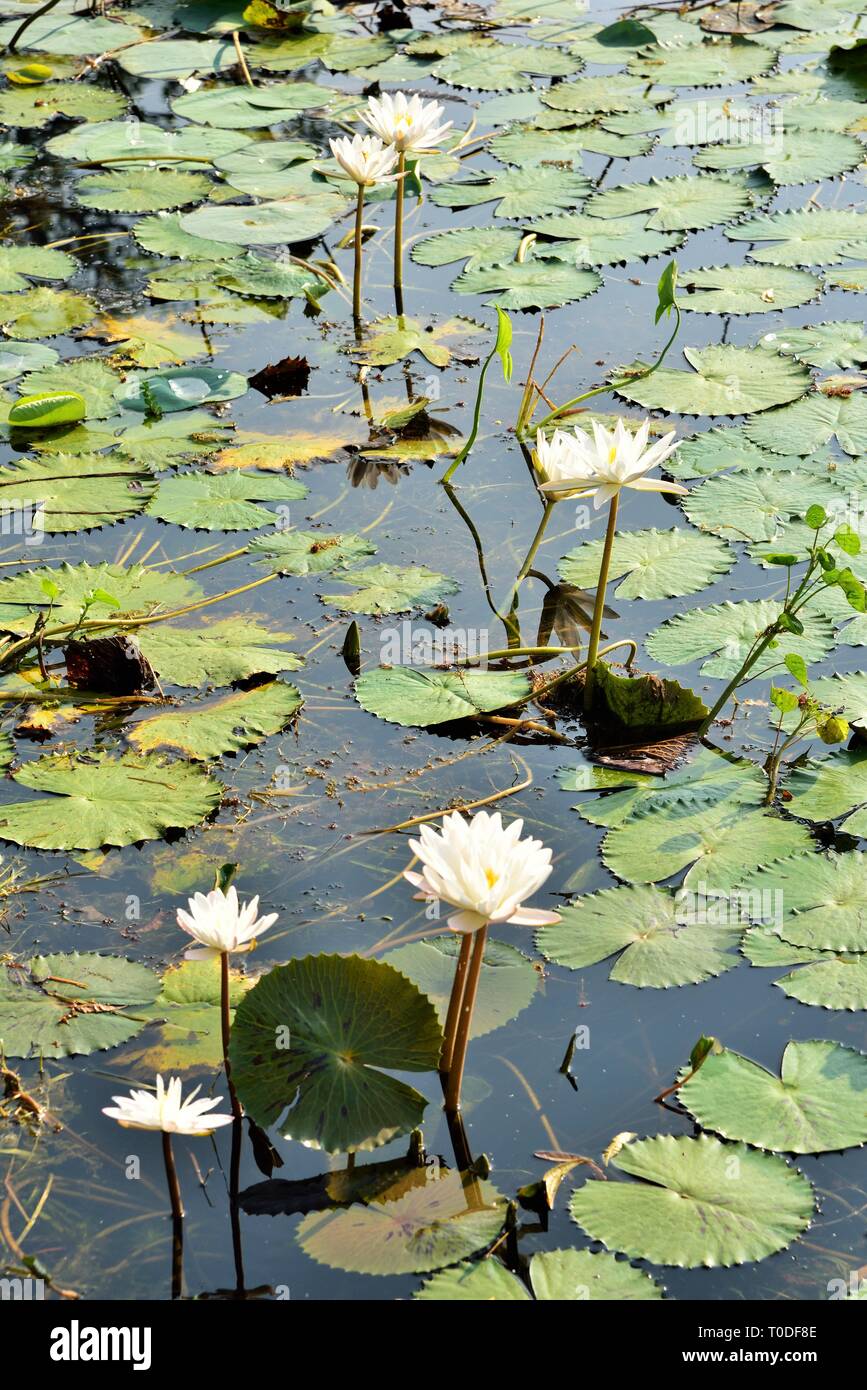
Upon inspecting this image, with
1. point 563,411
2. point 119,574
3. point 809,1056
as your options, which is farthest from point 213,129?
point 809,1056

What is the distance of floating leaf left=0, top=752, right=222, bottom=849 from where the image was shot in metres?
3.08

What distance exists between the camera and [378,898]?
2947 millimetres

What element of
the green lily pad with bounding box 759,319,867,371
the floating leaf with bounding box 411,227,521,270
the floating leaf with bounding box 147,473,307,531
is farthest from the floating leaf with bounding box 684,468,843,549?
the floating leaf with bounding box 411,227,521,270

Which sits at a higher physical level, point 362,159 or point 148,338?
point 362,159

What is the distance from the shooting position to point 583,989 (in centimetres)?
272

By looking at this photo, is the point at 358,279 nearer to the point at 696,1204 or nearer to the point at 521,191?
the point at 521,191

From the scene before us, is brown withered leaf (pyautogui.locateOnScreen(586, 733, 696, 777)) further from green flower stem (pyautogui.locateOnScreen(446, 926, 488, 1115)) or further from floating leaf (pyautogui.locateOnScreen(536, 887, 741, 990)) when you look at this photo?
green flower stem (pyautogui.locateOnScreen(446, 926, 488, 1115))

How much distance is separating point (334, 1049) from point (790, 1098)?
83cm

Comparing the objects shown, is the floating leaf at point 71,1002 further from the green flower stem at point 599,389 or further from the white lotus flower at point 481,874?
the green flower stem at point 599,389

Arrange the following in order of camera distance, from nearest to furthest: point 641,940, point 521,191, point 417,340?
point 641,940 → point 417,340 → point 521,191

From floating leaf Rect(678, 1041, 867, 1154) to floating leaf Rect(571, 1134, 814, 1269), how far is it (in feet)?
0.15

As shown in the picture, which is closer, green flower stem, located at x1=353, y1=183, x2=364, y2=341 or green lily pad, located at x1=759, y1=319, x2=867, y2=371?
green lily pad, located at x1=759, y1=319, x2=867, y2=371

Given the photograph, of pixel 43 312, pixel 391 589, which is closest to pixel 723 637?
pixel 391 589
